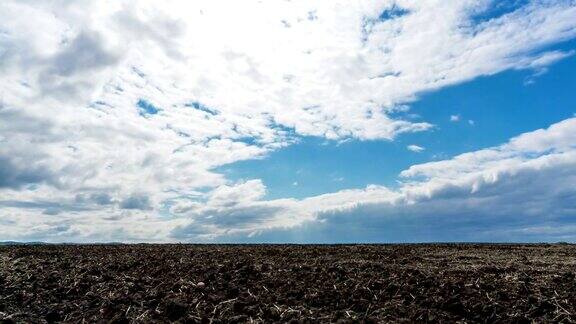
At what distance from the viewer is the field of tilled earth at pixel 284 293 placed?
12.3m

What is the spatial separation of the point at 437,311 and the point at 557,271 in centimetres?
817

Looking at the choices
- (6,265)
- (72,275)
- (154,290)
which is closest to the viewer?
(154,290)

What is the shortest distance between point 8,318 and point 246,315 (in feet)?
19.5

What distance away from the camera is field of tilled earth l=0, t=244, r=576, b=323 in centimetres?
1233

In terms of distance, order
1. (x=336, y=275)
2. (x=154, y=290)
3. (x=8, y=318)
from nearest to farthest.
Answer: (x=8, y=318)
(x=154, y=290)
(x=336, y=275)

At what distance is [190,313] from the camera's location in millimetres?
12516

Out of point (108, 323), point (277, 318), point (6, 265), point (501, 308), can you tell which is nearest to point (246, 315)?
point (277, 318)

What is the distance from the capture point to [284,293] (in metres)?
13.9

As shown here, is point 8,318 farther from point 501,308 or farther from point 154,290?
point 501,308

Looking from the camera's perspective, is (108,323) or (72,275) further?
(72,275)

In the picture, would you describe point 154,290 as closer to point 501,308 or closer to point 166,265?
point 166,265

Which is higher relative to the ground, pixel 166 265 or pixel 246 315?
pixel 166 265

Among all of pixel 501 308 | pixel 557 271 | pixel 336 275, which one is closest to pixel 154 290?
pixel 336 275

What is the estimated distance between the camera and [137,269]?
18.5 m
